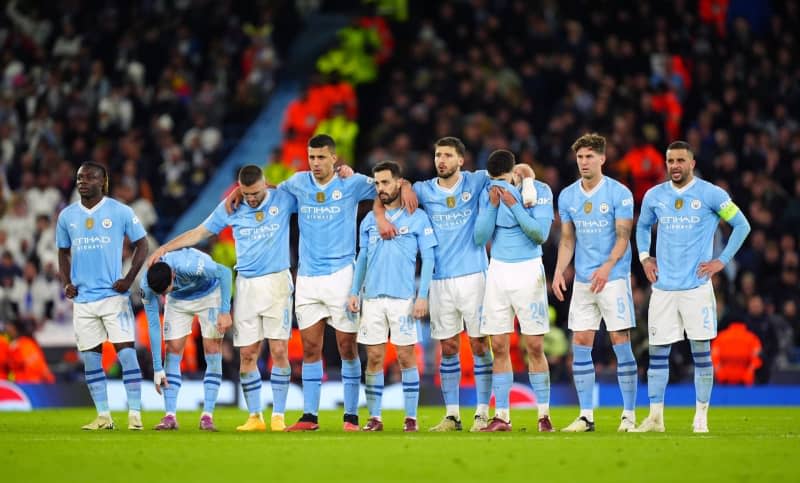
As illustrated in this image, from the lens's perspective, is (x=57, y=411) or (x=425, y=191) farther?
(x=57, y=411)

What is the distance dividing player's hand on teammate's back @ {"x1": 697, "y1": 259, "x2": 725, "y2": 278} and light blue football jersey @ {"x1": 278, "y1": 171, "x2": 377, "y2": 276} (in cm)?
318

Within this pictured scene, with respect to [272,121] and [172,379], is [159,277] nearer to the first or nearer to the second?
[172,379]

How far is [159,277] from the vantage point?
14016 mm

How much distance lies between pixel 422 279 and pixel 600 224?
5.81ft

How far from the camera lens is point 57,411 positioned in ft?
66.0

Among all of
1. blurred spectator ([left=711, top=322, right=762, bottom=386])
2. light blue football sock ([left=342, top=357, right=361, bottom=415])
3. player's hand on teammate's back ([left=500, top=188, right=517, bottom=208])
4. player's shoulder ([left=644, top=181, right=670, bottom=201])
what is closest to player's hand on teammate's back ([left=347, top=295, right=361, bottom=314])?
light blue football sock ([left=342, top=357, right=361, bottom=415])

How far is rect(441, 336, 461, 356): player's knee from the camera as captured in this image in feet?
47.0

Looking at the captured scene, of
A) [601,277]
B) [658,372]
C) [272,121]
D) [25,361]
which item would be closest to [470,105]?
[272,121]

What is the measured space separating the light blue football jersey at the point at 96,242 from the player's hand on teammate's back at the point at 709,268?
5.40 metres

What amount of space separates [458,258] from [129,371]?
133 inches

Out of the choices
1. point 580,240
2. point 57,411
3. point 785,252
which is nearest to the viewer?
point 580,240

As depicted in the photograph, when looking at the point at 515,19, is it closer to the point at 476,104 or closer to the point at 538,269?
the point at 476,104

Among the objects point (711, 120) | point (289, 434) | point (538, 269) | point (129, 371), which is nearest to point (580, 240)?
point (538, 269)

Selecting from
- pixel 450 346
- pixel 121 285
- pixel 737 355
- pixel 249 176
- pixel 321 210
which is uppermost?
pixel 249 176
